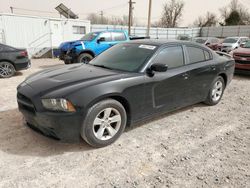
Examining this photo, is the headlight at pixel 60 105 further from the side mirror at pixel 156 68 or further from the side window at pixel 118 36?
the side window at pixel 118 36

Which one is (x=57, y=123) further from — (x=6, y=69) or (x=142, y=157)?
(x=6, y=69)

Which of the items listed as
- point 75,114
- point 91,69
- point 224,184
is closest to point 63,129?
point 75,114

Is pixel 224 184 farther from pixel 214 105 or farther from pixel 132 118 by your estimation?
pixel 214 105

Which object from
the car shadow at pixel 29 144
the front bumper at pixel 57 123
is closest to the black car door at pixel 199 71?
the car shadow at pixel 29 144

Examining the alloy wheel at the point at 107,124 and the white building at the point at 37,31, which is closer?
the alloy wheel at the point at 107,124

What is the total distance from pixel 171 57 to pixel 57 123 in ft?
7.60

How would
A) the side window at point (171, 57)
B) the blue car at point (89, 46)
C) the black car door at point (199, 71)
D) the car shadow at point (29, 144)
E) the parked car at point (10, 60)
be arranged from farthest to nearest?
1. the blue car at point (89, 46)
2. the parked car at point (10, 60)
3. the black car door at point (199, 71)
4. the side window at point (171, 57)
5. the car shadow at point (29, 144)

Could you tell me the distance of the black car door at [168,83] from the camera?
3.43 m

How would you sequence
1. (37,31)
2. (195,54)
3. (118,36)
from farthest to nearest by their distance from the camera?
(37,31)
(118,36)
(195,54)

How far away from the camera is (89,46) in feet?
30.5

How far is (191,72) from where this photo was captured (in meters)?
4.02

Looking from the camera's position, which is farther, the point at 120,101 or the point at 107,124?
the point at 120,101

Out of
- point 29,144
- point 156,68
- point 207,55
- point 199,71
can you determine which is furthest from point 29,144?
point 207,55

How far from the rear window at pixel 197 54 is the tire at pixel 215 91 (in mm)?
608
